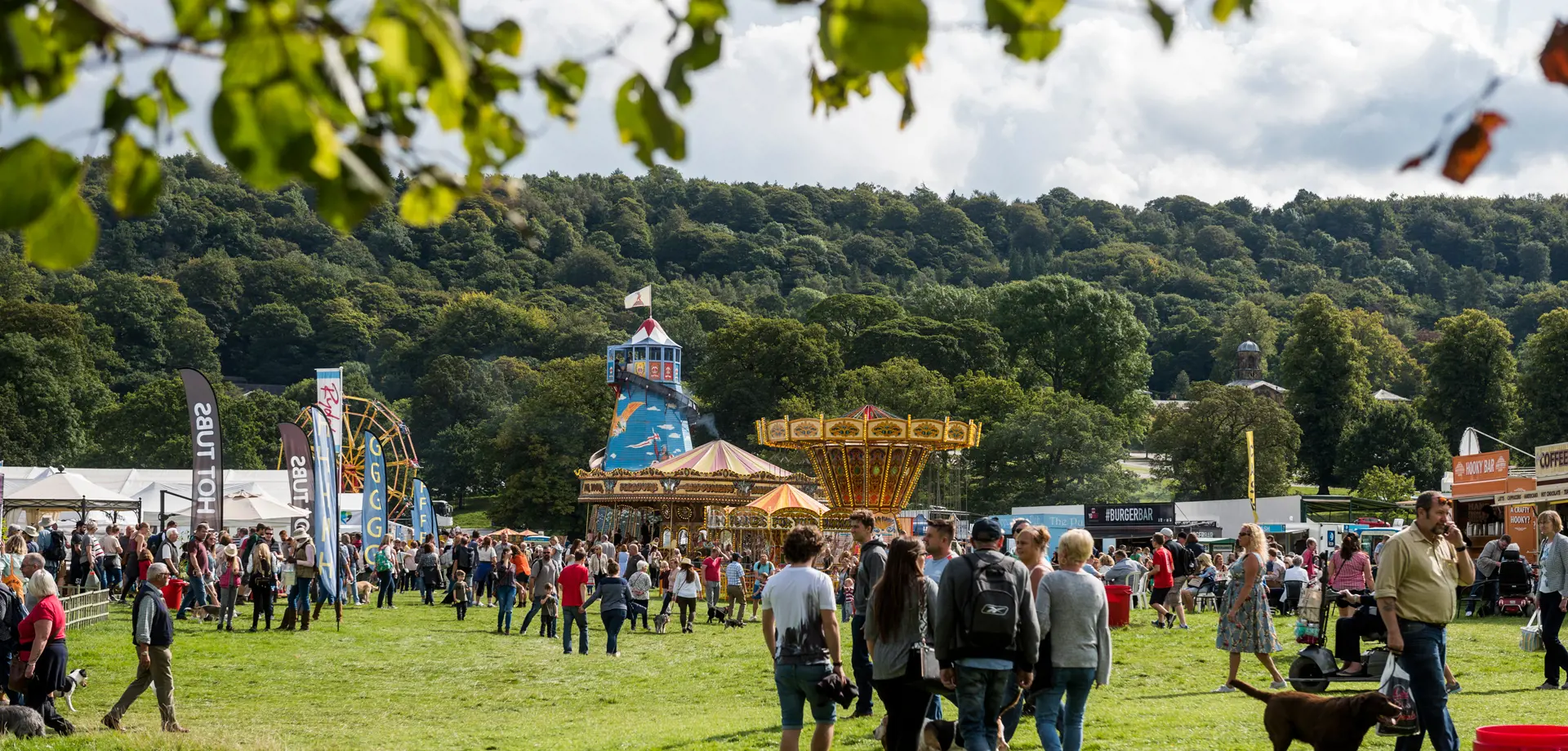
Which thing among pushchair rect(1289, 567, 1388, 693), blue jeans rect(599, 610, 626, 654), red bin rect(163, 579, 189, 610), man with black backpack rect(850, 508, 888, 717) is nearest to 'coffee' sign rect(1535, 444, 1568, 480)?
pushchair rect(1289, 567, 1388, 693)

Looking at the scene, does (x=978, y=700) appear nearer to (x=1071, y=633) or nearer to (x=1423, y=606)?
(x=1071, y=633)

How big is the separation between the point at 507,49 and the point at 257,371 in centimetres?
10739

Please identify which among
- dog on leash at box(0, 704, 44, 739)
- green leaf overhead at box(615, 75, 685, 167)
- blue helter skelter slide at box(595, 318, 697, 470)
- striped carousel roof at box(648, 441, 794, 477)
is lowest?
dog on leash at box(0, 704, 44, 739)

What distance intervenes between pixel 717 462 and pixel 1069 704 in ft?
102

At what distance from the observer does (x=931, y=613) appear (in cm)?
688

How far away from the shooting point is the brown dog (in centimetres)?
659

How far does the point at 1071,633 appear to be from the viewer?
678cm

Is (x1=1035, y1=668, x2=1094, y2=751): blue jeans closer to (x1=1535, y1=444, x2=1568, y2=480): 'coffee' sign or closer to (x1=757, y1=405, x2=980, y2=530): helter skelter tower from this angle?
(x1=1535, y1=444, x2=1568, y2=480): 'coffee' sign

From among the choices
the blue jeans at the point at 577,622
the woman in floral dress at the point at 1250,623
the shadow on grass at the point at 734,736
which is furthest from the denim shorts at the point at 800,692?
the blue jeans at the point at 577,622

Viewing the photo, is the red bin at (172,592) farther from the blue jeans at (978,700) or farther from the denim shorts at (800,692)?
the blue jeans at (978,700)

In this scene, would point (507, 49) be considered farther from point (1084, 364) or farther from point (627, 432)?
point (1084, 364)

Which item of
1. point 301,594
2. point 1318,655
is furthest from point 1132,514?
point 1318,655

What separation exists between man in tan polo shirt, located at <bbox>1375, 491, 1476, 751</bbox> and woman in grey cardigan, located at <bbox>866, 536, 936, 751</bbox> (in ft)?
6.74

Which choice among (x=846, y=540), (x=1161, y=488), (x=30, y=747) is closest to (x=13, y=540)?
(x=30, y=747)
